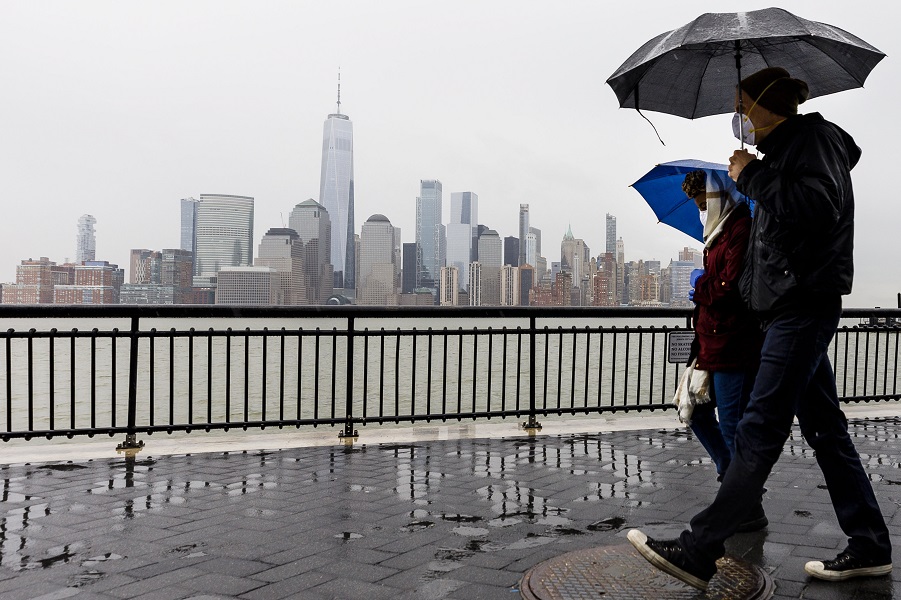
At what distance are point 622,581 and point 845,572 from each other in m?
0.99

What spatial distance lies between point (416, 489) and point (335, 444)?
1.93 metres

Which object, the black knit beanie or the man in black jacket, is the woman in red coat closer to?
the man in black jacket

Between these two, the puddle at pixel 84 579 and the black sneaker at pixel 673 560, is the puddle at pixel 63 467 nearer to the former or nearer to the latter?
the puddle at pixel 84 579

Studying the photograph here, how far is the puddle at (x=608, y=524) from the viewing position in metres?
4.26

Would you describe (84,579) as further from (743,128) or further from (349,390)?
(349,390)

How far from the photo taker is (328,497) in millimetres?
4961

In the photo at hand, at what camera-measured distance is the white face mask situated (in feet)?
11.1

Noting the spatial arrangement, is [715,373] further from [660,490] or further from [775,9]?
[775,9]

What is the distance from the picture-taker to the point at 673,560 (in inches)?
120

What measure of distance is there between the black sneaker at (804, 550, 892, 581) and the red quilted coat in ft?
3.40

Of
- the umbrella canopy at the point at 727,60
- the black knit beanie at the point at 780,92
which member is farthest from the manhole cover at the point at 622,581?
the umbrella canopy at the point at 727,60

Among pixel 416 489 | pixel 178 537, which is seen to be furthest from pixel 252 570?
pixel 416 489

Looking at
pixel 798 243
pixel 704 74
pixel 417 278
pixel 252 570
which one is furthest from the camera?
pixel 417 278

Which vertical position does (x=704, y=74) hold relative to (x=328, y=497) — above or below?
above
